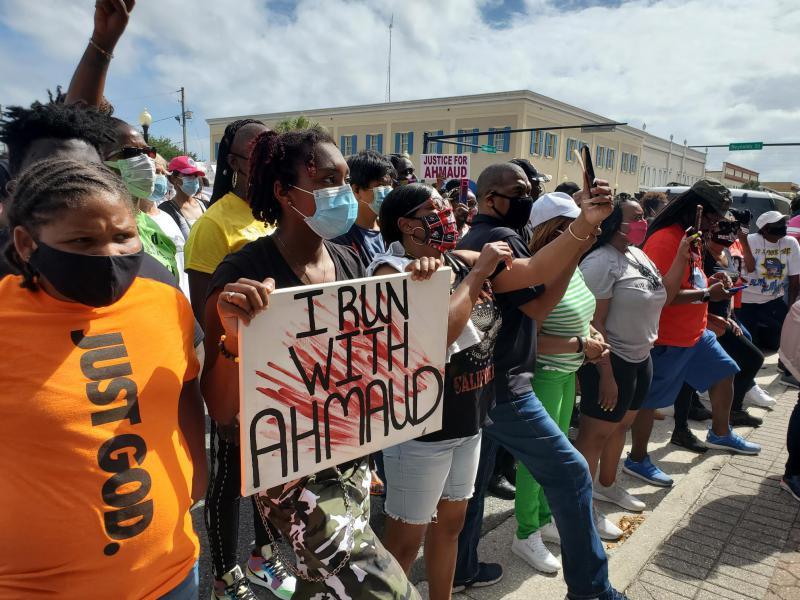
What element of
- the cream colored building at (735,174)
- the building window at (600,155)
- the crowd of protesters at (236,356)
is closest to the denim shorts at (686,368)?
the crowd of protesters at (236,356)

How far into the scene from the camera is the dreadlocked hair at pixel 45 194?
1.34 m

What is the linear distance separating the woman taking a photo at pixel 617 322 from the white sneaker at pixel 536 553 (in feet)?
2.09

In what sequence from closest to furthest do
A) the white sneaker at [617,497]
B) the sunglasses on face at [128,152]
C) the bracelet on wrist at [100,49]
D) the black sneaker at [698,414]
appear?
the bracelet on wrist at [100,49]
the sunglasses on face at [128,152]
the white sneaker at [617,497]
the black sneaker at [698,414]

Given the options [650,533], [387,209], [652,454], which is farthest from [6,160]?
[652,454]

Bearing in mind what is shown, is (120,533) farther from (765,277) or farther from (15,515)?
(765,277)

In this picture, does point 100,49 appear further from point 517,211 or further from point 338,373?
point 517,211

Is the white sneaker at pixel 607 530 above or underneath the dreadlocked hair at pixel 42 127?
underneath

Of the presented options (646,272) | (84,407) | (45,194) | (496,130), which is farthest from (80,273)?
(496,130)

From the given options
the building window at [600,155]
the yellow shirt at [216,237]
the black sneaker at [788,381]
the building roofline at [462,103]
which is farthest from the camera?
the building window at [600,155]

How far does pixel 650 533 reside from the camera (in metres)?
3.38

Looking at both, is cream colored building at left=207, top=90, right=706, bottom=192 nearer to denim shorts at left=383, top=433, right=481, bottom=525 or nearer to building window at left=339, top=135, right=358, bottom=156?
building window at left=339, top=135, right=358, bottom=156

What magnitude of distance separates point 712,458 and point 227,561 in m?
4.09

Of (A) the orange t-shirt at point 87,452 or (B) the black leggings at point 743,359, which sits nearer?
(A) the orange t-shirt at point 87,452

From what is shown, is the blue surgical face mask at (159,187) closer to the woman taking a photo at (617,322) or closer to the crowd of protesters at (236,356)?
the crowd of protesters at (236,356)
